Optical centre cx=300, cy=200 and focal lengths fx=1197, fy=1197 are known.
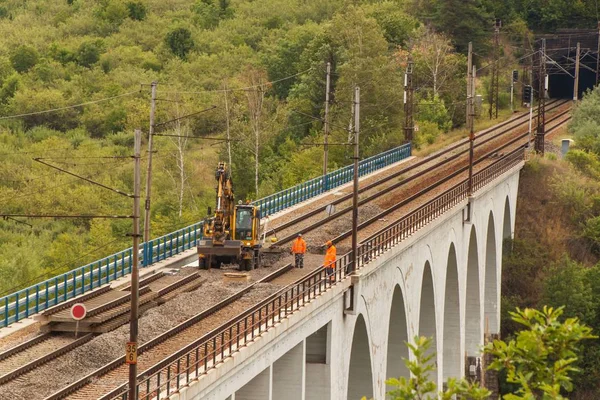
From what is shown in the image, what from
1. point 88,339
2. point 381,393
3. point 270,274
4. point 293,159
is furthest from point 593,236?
point 88,339

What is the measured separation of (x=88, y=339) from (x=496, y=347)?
683 inches

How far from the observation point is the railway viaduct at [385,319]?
1168 inches

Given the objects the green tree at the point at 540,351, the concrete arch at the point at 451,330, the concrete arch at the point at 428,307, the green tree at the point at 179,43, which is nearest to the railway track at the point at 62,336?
the green tree at the point at 540,351

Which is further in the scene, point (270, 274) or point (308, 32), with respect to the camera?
point (308, 32)

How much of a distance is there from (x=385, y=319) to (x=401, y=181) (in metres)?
25.2

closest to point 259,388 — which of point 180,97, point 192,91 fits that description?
point 180,97

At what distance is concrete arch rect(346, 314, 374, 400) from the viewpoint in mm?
41094

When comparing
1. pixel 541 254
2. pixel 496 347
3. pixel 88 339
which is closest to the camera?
pixel 496 347

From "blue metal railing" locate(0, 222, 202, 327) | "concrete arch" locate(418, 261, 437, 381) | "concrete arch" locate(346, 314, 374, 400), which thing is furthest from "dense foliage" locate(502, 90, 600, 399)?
"blue metal railing" locate(0, 222, 202, 327)

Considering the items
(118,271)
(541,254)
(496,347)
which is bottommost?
(541,254)

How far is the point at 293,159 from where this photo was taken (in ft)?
279

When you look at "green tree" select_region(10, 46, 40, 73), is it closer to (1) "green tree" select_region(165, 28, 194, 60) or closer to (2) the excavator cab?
(1) "green tree" select_region(165, 28, 194, 60)

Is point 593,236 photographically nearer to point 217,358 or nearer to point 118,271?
point 118,271

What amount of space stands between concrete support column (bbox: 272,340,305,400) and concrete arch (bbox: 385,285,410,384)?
13.3 metres
